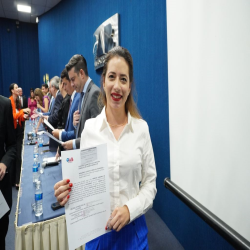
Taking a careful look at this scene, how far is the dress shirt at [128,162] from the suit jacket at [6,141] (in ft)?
2.42

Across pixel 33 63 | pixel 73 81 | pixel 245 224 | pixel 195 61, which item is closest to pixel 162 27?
pixel 73 81

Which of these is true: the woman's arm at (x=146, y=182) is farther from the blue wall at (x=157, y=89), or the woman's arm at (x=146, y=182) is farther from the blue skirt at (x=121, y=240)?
the blue wall at (x=157, y=89)

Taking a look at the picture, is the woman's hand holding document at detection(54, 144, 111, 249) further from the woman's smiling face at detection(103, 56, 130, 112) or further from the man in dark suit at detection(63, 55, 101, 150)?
the man in dark suit at detection(63, 55, 101, 150)

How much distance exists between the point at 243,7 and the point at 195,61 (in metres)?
0.30

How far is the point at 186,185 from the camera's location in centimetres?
106

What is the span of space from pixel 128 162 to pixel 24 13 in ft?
28.3

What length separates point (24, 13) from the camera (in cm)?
717

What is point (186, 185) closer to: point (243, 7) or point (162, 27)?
point (243, 7)

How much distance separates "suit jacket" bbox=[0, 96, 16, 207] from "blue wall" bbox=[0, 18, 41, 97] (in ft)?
25.5

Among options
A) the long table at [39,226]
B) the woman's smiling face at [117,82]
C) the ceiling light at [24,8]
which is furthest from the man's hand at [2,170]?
the ceiling light at [24,8]

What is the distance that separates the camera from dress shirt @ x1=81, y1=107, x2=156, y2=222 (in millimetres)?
808

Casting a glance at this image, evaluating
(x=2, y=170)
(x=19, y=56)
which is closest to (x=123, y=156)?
(x=2, y=170)

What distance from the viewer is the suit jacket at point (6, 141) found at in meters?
1.30

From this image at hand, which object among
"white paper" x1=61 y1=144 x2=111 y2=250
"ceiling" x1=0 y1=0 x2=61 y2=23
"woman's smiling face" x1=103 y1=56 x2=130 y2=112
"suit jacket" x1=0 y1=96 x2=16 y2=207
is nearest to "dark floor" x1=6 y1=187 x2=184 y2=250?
"suit jacket" x1=0 y1=96 x2=16 y2=207
